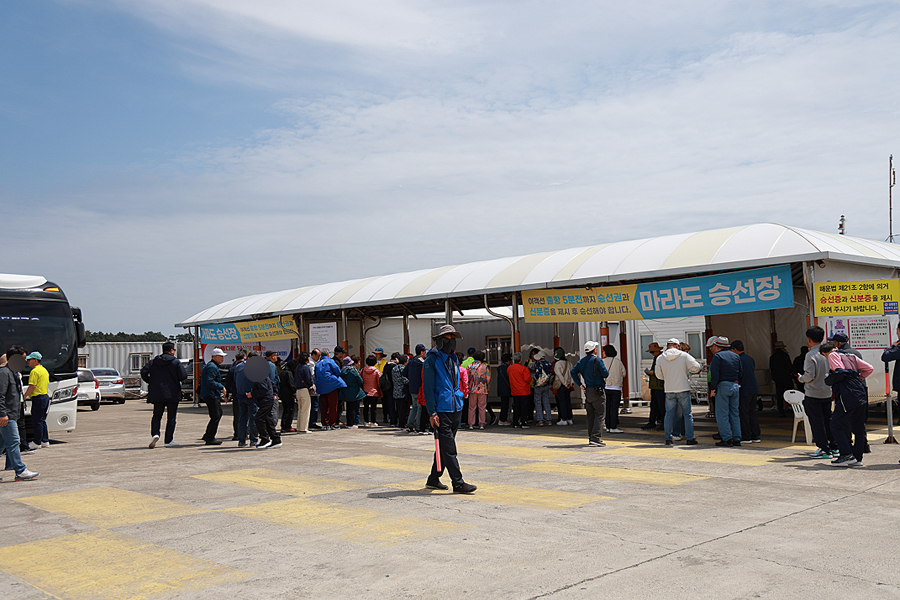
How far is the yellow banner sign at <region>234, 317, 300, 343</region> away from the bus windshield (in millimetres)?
9677

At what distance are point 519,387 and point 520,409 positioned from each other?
0.58m

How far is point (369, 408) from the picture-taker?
59.2 feet

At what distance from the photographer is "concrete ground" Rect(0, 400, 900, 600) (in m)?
4.86

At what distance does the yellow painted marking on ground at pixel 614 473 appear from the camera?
902 cm

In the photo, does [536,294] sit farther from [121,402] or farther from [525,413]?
[121,402]

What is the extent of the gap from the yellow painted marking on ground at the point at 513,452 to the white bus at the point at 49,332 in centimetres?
787

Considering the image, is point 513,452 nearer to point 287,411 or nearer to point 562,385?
point 562,385

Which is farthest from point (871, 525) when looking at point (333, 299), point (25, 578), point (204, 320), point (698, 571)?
point (204, 320)

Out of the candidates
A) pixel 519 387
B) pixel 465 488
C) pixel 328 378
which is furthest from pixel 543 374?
pixel 465 488

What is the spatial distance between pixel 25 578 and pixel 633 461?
7945 millimetres

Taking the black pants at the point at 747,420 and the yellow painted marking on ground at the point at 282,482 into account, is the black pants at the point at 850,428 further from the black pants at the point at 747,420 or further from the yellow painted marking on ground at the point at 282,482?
the yellow painted marking on ground at the point at 282,482

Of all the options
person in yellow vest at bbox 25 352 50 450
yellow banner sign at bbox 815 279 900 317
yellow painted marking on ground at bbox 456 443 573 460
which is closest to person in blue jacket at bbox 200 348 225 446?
person in yellow vest at bbox 25 352 50 450

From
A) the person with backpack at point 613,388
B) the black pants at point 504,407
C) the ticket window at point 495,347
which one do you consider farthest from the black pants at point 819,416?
the ticket window at point 495,347

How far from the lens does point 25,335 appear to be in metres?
14.7
